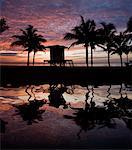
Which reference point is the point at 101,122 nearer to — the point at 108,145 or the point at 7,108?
the point at 108,145

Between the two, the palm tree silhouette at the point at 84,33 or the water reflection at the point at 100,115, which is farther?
the palm tree silhouette at the point at 84,33

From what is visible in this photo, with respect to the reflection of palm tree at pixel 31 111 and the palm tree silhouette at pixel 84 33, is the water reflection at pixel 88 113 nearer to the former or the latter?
the reflection of palm tree at pixel 31 111

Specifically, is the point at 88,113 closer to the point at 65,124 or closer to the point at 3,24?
the point at 65,124

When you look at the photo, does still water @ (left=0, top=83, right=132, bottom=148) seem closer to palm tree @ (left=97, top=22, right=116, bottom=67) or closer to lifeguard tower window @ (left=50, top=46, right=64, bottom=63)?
lifeguard tower window @ (left=50, top=46, right=64, bottom=63)

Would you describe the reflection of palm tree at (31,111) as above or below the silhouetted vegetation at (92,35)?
below

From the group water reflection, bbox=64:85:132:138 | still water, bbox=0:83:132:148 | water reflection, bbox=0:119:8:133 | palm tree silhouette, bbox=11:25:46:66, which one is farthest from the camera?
palm tree silhouette, bbox=11:25:46:66

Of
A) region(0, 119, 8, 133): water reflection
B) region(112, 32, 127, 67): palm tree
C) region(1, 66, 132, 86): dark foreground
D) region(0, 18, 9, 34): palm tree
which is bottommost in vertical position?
region(0, 119, 8, 133): water reflection

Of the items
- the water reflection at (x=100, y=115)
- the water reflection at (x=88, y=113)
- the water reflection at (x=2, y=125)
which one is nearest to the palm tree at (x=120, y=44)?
the water reflection at (x=88, y=113)

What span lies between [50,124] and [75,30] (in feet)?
102

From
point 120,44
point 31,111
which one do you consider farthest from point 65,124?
point 120,44

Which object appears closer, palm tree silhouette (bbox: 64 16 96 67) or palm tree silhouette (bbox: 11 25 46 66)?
palm tree silhouette (bbox: 64 16 96 67)

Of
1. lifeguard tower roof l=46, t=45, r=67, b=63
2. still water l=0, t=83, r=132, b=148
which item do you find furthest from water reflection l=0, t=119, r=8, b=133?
lifeguard tower roof l=46, t=45, r=67, b=63

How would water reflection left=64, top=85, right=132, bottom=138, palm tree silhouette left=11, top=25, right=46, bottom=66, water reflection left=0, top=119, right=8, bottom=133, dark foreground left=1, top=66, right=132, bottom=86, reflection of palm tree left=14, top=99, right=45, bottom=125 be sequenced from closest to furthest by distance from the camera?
water reflection left=0, top=119, right=8, bottom=133
water reflection left=64, top=85, right=132, bottom=138
reflection of palm tree left=14, top=99, right=45, bottom=125
dark foreground left=1, top=66, right=132, bottom=86
palm tree silhouette left=11, top=25, right=46, bottom=66

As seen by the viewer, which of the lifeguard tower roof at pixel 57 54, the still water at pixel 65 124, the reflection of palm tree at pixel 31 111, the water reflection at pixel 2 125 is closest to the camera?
the still water at pixel 65 124
